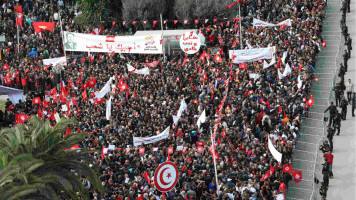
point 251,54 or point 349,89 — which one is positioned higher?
point 251,54

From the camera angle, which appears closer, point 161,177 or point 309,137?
point 161,177

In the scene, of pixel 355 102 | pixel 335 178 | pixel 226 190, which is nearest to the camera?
pixel 226 190

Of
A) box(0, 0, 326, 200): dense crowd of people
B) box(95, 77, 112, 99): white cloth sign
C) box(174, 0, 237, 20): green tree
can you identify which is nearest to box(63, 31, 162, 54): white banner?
box(0, 0, 326, 200): dense crowd of people

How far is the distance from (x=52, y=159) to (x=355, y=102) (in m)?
14.5

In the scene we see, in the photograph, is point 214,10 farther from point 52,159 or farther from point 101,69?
point 52,159

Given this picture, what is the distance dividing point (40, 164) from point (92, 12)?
29.0 metres

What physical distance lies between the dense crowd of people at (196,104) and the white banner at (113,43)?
2.07 ft

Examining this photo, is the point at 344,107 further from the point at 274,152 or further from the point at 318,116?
the point at 274,152

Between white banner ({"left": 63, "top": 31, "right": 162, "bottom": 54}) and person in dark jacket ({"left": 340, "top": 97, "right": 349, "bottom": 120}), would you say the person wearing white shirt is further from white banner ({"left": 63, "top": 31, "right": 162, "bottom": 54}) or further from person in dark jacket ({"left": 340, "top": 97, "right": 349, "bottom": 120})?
white banner ({"left": 63, "top": 31, "right": 162, "bottom": 54})

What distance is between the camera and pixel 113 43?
4159 cm

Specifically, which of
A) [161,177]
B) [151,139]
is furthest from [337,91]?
[161,177]

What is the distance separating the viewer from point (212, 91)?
3191cm

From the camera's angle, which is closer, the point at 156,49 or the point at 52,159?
the point at 52,159

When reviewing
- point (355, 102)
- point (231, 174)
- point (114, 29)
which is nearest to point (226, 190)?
point (231, 174)
